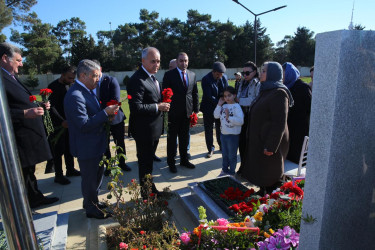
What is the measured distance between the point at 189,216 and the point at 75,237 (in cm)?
133

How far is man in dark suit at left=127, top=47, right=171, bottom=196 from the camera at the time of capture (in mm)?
3379

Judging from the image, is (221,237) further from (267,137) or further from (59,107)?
(59,107)

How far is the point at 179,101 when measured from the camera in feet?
15.5

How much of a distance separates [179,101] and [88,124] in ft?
7.17

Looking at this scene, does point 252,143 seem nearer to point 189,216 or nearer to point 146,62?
point 189,216

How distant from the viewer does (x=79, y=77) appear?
9.29 feet

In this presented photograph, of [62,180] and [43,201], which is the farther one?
[62,180]

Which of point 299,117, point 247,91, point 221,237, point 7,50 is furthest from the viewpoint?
point 247,91

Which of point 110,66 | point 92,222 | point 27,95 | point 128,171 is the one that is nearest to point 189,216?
point 92,222

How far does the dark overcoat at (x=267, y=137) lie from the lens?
116 inches

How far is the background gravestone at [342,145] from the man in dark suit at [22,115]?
117 inches

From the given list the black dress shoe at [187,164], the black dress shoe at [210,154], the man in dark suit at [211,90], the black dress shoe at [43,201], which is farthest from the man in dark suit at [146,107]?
the black dress shoe at [210,154]

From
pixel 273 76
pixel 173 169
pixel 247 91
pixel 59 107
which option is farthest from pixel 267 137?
pixel 59 107

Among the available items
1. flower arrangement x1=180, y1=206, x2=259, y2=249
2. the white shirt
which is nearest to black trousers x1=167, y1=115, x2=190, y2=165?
the white shirt
